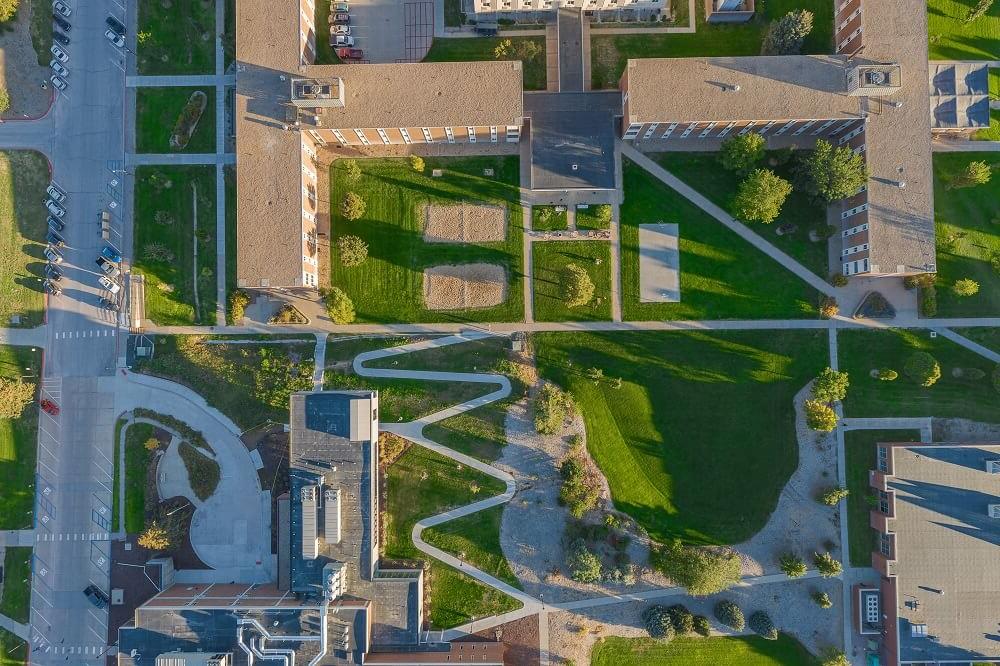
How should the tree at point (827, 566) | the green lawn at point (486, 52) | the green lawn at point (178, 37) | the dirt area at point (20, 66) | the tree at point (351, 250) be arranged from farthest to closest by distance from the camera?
the dirt area at point (20, 66) → the green lawn at point (178, 37) → the green lawn at point (486, 52) → the tree at point (351, 250) → the tree at point (827, 566)

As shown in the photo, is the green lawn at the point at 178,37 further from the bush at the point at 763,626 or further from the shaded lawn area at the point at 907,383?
the bush at the point at 763,626

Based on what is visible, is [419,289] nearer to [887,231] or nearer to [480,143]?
[480,143]

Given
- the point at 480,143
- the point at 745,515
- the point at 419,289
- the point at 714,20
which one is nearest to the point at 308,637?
the point at 419,289

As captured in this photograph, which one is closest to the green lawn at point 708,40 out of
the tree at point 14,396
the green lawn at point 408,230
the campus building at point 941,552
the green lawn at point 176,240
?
the green lawn at point 408,230

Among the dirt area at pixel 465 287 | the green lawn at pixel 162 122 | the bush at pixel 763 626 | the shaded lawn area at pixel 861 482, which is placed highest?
the green lawn at pixel 162 122

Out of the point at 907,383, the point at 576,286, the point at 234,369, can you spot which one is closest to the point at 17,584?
the point at 234,369

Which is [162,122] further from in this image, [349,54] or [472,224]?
[472,224]

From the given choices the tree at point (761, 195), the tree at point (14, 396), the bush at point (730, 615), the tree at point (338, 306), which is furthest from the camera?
the tree at point (14, 396)
